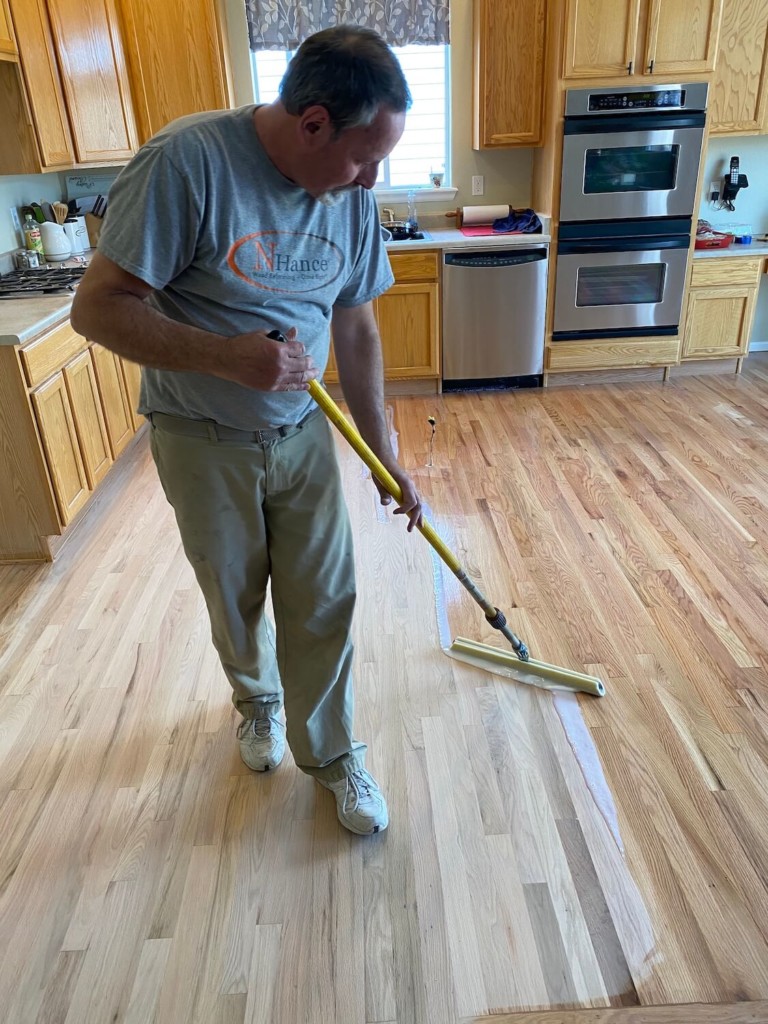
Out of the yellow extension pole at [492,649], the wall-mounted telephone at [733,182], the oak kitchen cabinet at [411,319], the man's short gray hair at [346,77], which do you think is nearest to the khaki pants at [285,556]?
the yellow extension pole at [492,649]

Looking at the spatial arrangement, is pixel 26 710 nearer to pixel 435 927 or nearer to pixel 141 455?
pixel 435 927

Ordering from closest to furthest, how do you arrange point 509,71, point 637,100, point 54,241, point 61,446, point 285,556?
point 285,556 < point 61,446 < point 54,241 < point 637,100 < point 509,71

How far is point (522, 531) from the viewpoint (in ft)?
9.12

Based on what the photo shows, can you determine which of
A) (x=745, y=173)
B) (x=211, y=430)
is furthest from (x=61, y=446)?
(x=745, y=173)

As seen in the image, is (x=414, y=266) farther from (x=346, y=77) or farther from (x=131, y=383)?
(x=346, y=77)

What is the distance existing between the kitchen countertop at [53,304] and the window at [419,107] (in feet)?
1.82

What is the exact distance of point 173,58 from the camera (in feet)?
12.7

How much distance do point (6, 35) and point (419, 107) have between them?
237cm

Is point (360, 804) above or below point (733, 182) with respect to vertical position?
below

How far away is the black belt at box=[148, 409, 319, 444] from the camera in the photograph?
132 centimetres

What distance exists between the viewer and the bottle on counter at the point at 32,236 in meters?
3.59

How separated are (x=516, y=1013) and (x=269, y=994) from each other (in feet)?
1.38

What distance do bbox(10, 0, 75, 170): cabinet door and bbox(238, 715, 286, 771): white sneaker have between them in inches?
107

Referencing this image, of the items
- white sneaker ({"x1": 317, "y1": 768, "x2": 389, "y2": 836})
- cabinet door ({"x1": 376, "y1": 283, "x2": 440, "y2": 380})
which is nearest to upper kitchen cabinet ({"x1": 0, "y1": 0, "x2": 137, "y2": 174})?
cabinet door ({"x1": 376, "y1": 283, "x2": 440, "y2": 380})
